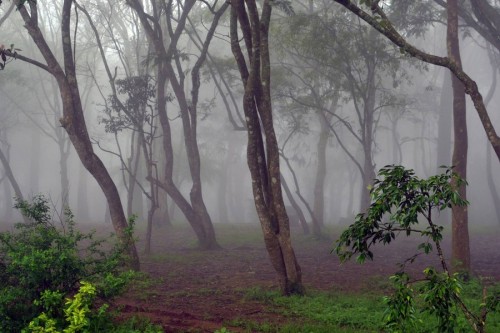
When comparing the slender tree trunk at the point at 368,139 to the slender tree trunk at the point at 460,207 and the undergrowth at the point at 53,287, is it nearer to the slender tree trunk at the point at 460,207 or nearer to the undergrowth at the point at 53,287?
the slender tree trunk at the point at 460,207

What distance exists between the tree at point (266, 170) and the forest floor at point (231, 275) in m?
0.84

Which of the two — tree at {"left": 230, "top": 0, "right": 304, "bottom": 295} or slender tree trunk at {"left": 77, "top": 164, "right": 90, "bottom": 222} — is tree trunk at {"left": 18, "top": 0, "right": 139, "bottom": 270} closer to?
tree at {"left": 230, "top": 0, "right": 304, "bottom": 295}

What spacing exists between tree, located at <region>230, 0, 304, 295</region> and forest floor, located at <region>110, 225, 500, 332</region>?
84 centimetres

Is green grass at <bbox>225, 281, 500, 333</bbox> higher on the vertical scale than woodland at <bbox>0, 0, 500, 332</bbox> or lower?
lower

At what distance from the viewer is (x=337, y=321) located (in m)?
8.32

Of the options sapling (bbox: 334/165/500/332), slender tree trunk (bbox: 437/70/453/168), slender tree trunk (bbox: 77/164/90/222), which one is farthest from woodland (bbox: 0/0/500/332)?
slender tree trunk (bbox: 77/164/90/222)

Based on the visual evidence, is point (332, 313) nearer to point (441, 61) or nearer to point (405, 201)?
point (405, 201)

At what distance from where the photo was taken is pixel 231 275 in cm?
1334

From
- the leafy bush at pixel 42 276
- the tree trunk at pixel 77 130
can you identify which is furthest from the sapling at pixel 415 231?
the tree trunk at pixel 77 130

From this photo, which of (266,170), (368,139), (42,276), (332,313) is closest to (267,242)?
(266,170)

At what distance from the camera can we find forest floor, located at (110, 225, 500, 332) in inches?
341

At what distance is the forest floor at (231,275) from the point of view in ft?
28.4

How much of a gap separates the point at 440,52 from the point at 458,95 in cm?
2809

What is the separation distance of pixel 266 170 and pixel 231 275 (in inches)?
160
